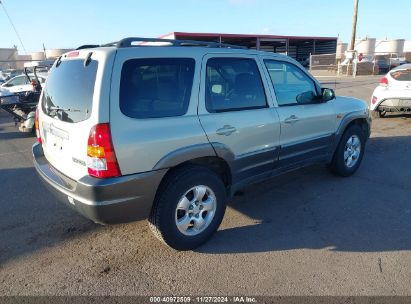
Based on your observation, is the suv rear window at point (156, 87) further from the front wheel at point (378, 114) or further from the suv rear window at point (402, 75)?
the front wheel at point (378, 114)

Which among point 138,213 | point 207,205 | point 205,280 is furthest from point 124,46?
point 205,280

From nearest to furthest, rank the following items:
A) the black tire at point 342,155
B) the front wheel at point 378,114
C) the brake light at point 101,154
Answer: the brake light at point 101,154 → the black tire at point 342,155 → the front wheel at point 378,114

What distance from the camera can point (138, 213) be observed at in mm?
2844

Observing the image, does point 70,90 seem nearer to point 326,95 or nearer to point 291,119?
point 291,119

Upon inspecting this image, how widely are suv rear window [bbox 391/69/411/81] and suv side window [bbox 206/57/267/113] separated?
677cm

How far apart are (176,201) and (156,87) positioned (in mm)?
1013

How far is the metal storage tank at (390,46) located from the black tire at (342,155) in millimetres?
51783

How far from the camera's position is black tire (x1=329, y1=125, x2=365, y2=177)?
Result: 483 cm

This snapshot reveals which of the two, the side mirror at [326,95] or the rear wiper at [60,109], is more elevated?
the rear wiper at [60,109]

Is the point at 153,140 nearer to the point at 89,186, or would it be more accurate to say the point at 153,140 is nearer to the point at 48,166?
the point at 89,186

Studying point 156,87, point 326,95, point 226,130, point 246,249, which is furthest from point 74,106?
point 326,95

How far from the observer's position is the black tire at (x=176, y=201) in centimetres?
295

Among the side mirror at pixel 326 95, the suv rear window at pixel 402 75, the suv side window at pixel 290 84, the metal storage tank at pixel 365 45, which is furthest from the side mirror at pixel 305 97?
the metal storage tank at pixel 365 45

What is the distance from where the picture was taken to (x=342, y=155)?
4.89 m
